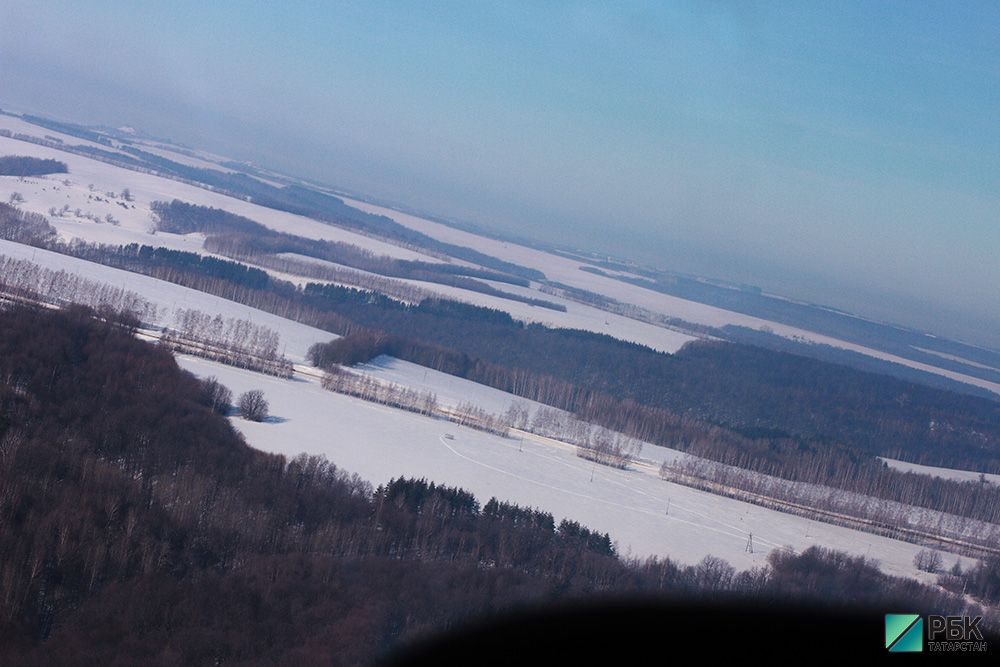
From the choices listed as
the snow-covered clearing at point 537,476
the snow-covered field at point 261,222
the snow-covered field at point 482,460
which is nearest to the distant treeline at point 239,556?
the snow-covered clearing at point 537,476

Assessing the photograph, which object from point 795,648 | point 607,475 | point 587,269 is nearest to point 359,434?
point 607,475

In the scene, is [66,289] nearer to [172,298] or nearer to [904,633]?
[172,298]

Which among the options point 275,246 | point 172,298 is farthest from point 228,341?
point 275,246

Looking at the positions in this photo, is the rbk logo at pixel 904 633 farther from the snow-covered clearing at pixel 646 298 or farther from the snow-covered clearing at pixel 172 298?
the snow-covered clearing at pixel 646 298

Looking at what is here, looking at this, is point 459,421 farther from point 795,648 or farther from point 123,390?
point 795,648

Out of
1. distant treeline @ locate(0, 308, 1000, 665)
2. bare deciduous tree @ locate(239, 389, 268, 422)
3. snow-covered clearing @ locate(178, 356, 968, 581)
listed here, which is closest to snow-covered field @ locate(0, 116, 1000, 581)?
snow-covered clearing @ locate(178, 356, 968, 581)

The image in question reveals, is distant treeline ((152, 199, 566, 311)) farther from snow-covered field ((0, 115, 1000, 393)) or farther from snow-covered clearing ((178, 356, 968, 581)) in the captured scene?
snow-covered clearing ((178, 356, 968, 581))
